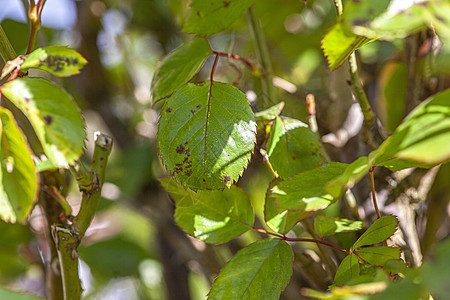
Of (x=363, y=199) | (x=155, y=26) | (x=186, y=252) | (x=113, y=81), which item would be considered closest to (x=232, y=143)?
(x=363, y=199)

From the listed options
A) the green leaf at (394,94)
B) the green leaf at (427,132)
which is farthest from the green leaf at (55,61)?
the green leaf at (394,94)

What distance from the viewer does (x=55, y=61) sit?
1.09 ft

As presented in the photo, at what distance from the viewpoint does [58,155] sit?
29 centimetres

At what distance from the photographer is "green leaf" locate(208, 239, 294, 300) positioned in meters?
0.35

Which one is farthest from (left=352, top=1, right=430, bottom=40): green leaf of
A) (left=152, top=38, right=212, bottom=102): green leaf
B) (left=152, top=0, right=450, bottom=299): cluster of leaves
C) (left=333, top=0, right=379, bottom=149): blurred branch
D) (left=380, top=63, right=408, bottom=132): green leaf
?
(left=380, top=63, right=408, bottom=132): green leaf

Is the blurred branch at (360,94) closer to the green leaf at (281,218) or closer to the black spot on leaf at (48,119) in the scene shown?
the green leaf at (281,218)

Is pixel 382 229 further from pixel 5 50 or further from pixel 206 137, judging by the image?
pixel 5 50

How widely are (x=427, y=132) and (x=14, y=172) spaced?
28cm

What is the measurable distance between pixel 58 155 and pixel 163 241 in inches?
28.3

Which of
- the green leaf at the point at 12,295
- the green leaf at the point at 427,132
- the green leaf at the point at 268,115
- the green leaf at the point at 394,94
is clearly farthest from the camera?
the green leaf at the point at 394,94

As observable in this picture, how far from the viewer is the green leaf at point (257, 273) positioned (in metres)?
0.35

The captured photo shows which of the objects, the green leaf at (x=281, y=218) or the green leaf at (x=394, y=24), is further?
the green leaf at (x=281, y=218)

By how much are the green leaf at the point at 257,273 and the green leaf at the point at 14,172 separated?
176mm

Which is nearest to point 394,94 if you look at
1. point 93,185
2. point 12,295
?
point 93,185
